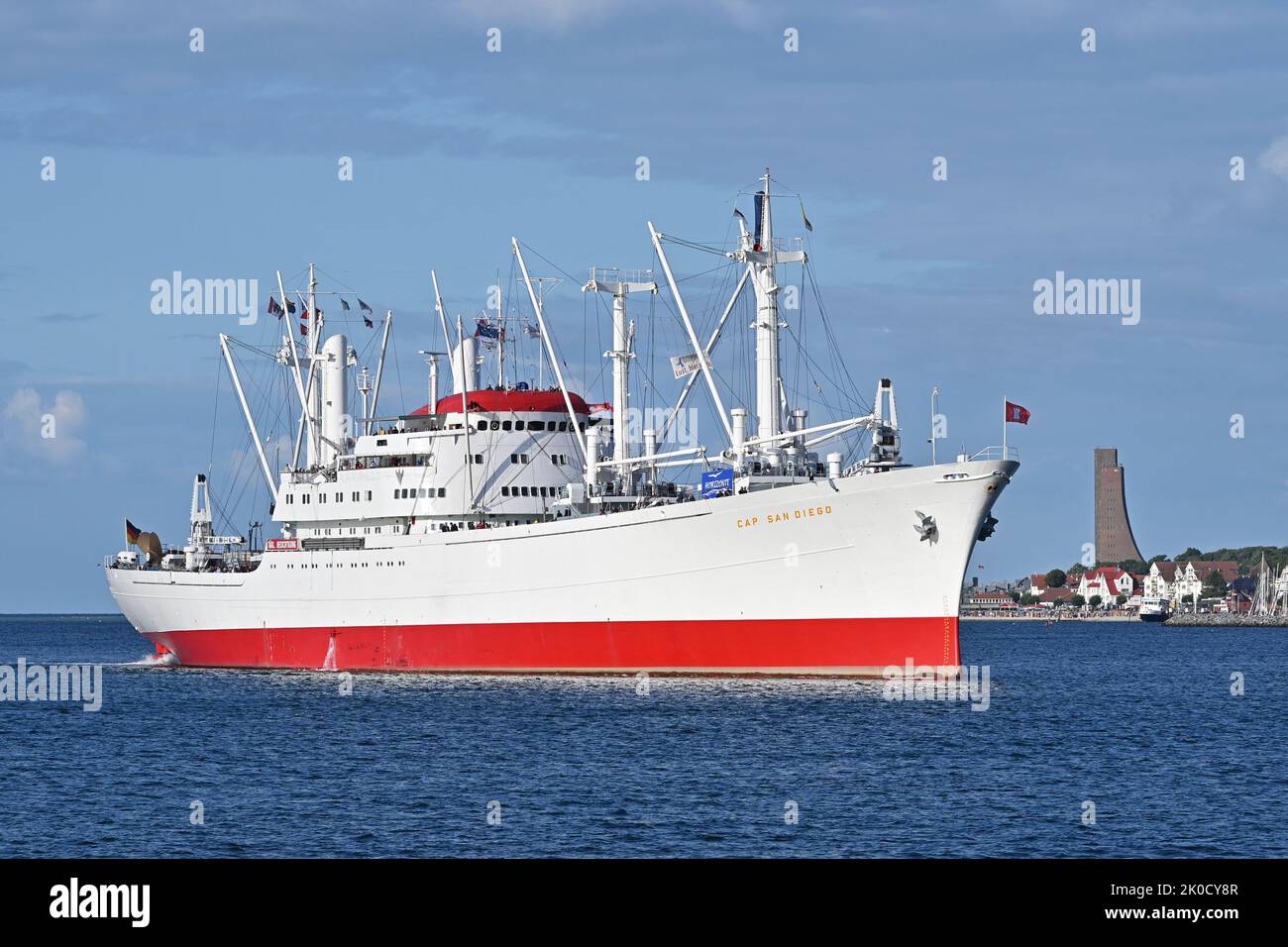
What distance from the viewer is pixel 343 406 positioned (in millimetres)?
65312

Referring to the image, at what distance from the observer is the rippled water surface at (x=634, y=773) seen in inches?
984

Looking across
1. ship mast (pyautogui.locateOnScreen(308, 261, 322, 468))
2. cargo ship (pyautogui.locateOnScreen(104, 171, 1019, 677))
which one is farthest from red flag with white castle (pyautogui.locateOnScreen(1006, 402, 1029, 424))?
ship mast (pyautogui.locateOnScreen(308, 261, 322, 468))

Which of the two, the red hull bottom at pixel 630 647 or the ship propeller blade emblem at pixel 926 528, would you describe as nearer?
the ship propeller blade emblem at pixel 926 528

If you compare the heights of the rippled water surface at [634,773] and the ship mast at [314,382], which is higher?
the ship mast at [314,382]

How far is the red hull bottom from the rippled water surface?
75 cm

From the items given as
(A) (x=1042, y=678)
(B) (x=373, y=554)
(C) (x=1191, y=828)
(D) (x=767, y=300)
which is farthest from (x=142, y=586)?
(C) (x=1191, y=828)

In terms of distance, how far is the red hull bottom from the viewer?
147ft

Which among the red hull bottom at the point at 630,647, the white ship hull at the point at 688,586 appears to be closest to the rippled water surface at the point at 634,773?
the red hull bottom at the point at 630,647

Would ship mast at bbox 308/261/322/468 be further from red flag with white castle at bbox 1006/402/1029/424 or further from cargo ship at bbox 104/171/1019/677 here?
red flag with white castle at bbox 1006/402/1029/424

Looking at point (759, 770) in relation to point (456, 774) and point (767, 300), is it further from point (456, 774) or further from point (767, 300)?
point (767, 300)

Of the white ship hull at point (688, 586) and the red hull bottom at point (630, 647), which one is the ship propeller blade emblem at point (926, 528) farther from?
the red hull bottom at point (630, 647)

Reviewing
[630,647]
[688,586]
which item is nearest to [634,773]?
[688,586]

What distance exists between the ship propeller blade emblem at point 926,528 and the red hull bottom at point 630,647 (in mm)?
2257

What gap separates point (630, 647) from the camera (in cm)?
4894
